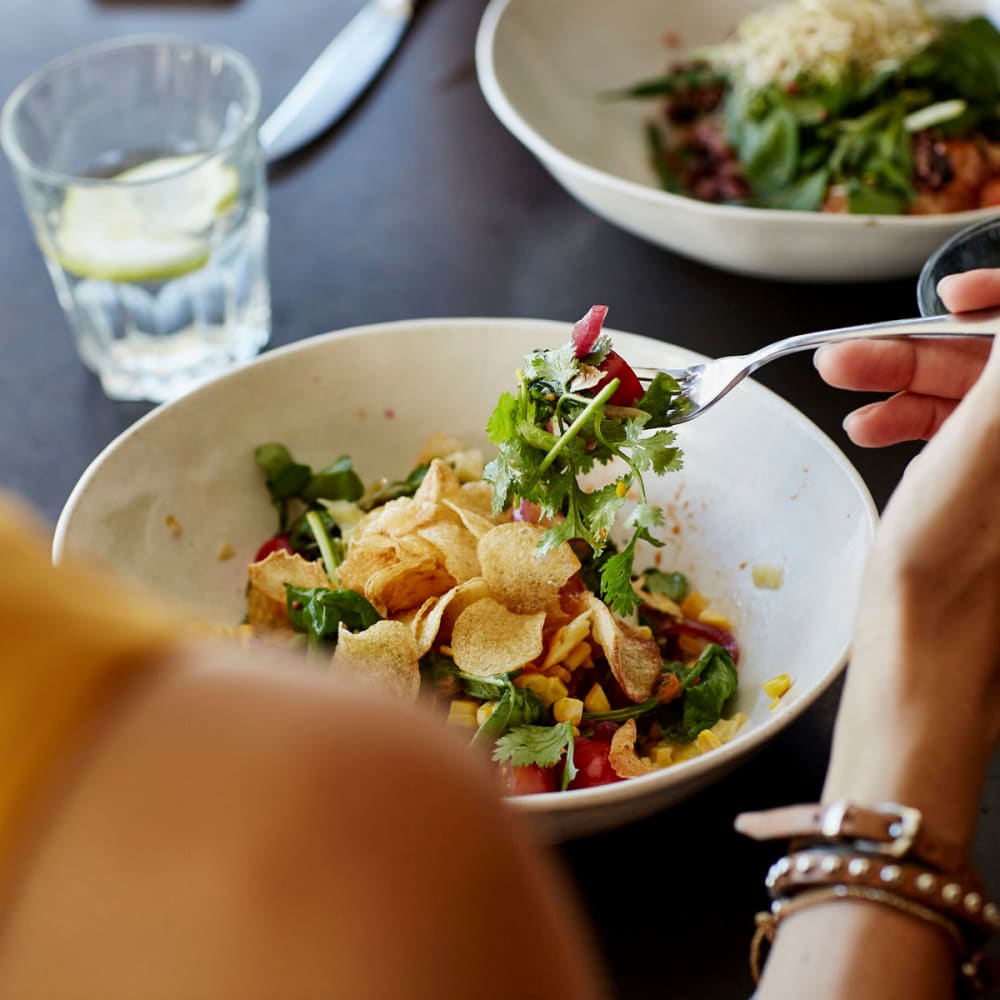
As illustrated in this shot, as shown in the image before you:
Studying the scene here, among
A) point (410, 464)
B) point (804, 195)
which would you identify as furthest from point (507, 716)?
point (804, 195)

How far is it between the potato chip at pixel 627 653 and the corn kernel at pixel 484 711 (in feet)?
0.37

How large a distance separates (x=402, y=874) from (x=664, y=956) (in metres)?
0.71

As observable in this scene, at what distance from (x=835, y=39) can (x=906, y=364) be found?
3.25 ft

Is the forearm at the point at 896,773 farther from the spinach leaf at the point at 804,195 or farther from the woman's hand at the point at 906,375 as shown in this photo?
the spinach leaf at the point at 804,195

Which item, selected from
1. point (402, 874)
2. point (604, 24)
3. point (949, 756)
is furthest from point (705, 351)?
point (402, 874)

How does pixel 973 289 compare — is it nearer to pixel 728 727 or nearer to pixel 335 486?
pixel 728 727

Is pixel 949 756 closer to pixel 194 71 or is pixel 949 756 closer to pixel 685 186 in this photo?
pixel 685 186

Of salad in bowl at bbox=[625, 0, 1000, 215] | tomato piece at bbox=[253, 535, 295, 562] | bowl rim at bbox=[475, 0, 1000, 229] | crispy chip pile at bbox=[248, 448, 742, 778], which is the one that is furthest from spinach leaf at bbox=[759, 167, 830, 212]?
tomato piece at bbox=[253, 535, 295, 562]

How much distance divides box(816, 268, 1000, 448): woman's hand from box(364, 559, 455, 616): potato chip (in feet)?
1.37

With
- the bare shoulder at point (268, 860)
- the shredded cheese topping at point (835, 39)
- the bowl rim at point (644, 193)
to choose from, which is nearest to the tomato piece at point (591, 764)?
the bare shoulder at point (268, 860)

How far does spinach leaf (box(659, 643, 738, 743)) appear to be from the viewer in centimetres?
109

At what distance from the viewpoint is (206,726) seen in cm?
33

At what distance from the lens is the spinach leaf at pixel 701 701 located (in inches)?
43.0

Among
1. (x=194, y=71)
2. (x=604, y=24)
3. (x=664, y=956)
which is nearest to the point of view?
(x=664, y=956)
